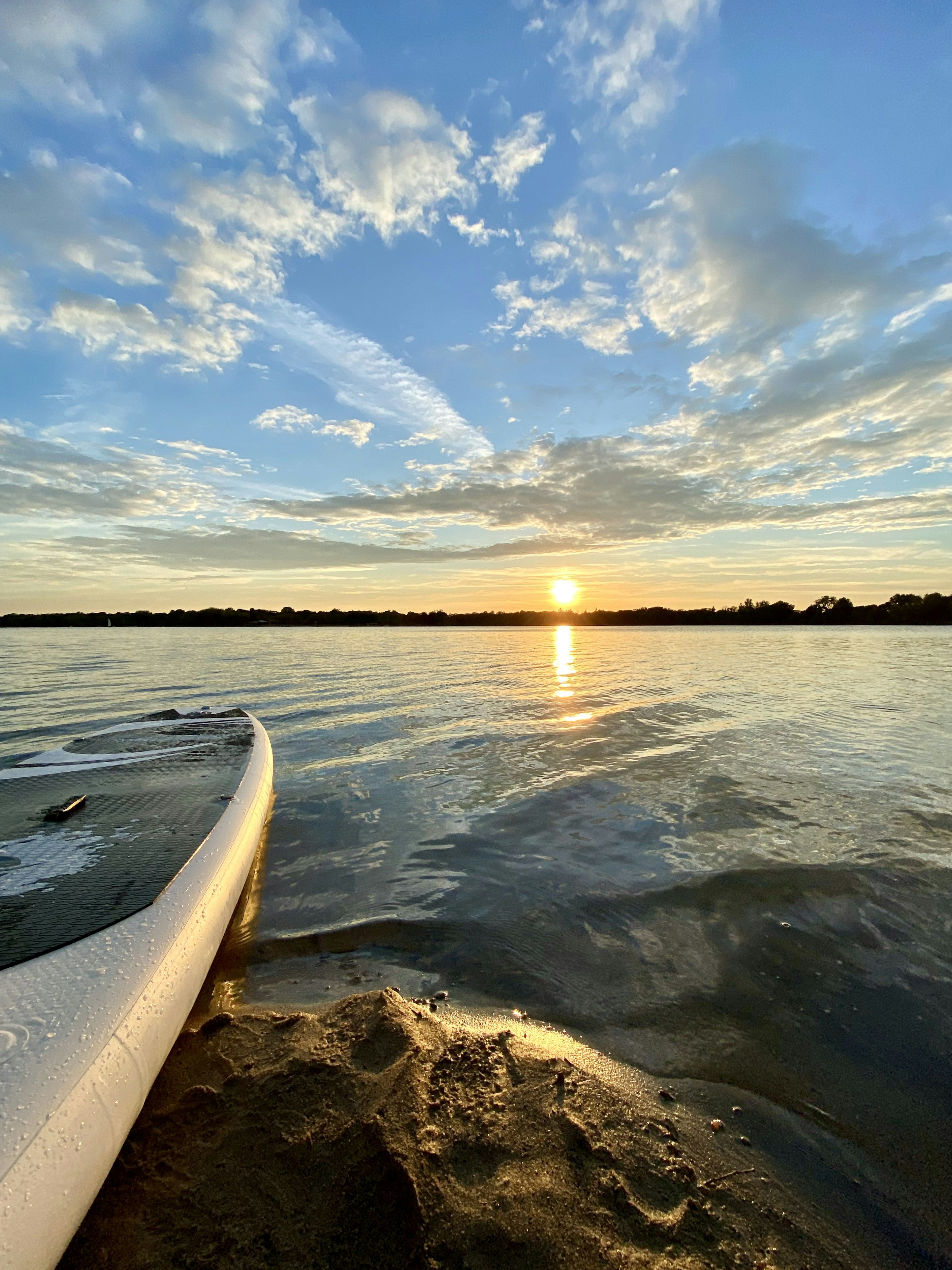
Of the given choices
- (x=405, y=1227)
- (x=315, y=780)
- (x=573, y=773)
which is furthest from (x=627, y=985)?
(x=315, y=780)

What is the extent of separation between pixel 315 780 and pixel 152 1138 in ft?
16.9

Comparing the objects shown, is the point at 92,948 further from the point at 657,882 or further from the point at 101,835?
the point at 657,882

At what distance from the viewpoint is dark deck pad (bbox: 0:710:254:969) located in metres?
2.83

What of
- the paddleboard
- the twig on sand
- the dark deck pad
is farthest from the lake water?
the dark deck pad

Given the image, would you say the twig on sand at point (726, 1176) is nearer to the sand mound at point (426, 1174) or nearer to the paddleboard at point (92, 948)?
the sand mound at point (426, 1174)

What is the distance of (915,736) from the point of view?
8.79m

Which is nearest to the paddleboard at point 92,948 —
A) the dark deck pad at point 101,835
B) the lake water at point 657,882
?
the dark deck pad at point 101,835

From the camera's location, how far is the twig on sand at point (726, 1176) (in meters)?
1.85

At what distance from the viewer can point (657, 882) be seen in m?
4.20

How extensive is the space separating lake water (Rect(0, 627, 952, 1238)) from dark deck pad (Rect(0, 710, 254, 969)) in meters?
0.75

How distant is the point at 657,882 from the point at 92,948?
3538 mm

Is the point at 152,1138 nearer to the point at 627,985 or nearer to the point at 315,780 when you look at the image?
the point at 627,985

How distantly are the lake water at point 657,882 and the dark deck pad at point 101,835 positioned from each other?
75 cm

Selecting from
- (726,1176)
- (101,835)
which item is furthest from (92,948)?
(726,1176)
